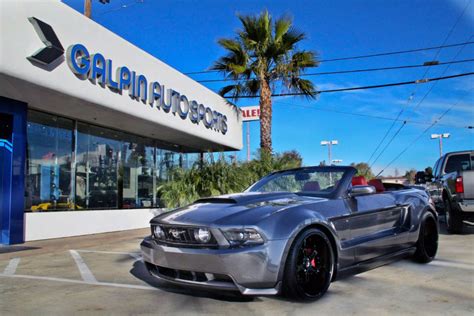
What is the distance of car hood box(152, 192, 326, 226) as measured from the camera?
13.1 ft

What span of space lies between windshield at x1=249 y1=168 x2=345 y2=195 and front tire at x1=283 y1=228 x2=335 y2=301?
2.77 ft

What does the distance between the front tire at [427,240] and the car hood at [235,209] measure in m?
2.19

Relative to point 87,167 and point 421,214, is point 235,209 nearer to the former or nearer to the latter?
point 421,214

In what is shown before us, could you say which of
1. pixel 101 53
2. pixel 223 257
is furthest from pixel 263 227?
pixel 101 53

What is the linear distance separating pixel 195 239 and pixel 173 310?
0.72 m

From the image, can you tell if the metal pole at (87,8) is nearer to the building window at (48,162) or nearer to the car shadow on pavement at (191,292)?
the building window at (48,162)

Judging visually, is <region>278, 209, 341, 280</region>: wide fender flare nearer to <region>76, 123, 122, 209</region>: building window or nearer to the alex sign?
<region>76, 123, 122, 209</region>: building window

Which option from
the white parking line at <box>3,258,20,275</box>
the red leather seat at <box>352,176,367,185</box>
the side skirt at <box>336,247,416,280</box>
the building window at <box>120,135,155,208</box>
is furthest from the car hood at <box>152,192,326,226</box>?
the building window at <box>120,135,155,208</box>

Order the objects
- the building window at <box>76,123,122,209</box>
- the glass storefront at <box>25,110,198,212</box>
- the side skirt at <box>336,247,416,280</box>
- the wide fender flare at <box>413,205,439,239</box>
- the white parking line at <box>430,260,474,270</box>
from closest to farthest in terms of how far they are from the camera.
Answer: the side skirt at <box>336,247,416,280</box>, the wide fender flare at <box>413,205,439,239</box>, the white parking line at <box>430,260,474,270</box>, the glass storefront at <box>25,110,198,212</box>, the building window at <box>76,123,122,209</box>

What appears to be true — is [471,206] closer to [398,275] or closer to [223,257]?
[398,275]

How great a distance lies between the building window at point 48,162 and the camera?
10617 millimetres

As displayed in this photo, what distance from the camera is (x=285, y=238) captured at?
12.8ft

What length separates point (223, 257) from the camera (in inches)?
147

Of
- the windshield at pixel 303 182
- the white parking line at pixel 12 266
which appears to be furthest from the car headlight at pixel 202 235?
the white parking line at pixel 12 266
